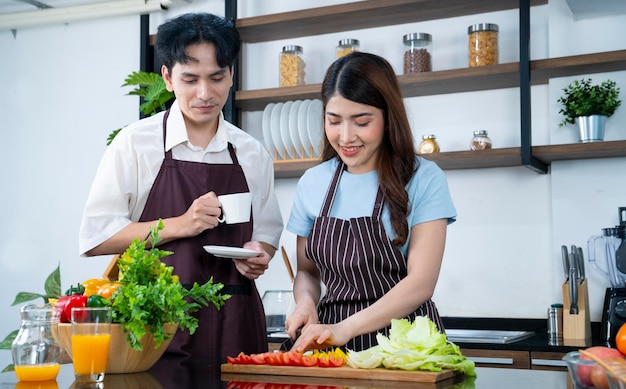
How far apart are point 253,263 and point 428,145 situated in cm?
149

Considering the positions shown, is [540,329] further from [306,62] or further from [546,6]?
[306,62]

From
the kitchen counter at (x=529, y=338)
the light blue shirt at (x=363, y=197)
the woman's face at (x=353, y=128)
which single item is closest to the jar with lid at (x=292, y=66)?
the kitchen counter at (x=529, y=338)

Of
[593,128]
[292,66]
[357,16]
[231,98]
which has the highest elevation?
[357,16]

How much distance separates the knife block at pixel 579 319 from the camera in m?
3.07

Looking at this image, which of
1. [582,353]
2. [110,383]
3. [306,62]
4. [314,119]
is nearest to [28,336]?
[110,383]

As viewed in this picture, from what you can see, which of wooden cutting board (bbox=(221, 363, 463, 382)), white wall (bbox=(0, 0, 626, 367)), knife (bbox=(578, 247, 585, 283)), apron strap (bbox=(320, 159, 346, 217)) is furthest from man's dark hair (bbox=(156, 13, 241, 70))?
knife (bbox=(578, 247, 585, 283))

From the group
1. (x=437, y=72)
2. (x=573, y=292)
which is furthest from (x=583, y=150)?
(x=437, y=72)

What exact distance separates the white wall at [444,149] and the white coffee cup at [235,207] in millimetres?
1731

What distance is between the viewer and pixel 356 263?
77.3 inches

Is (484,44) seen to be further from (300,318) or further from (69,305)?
(69,305)

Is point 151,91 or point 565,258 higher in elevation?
point 151,91

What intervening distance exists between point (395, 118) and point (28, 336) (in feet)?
3.28

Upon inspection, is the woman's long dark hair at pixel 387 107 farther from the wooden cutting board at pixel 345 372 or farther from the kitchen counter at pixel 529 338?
the kitchen counter at pixel 529 338

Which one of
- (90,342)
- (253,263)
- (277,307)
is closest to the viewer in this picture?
(90,342)
